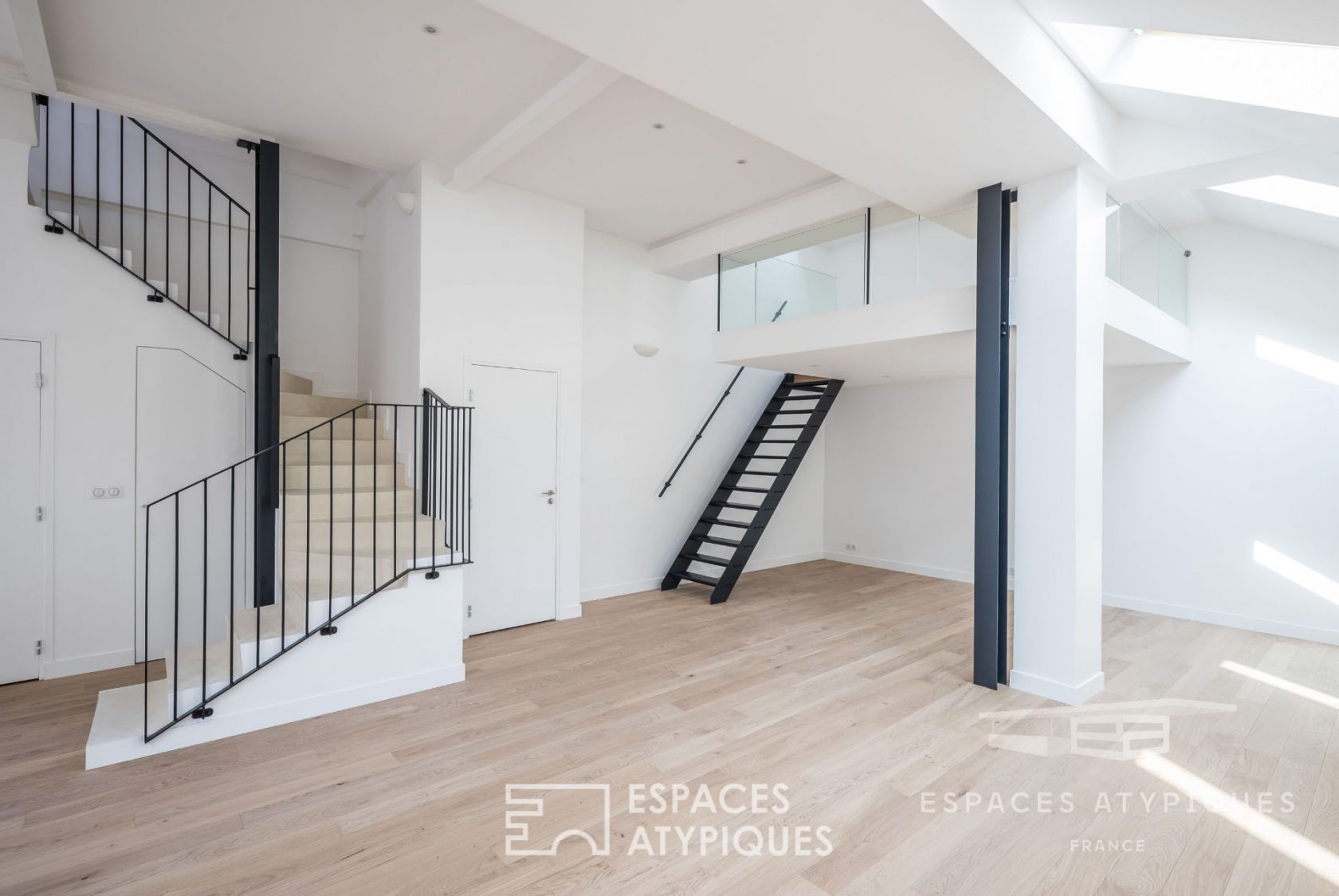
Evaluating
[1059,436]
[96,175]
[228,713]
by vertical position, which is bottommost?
[228,713]

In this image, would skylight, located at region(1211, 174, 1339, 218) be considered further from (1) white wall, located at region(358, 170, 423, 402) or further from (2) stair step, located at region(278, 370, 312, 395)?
(2) stair step, located at region(278, 370, 312, 395)

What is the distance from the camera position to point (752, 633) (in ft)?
16.0

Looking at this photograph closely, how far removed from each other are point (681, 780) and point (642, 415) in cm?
407

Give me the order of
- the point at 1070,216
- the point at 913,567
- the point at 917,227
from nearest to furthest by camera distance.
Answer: the point at 1070,216 → the point at 917,227 → the point at 913,567

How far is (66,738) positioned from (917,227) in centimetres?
561

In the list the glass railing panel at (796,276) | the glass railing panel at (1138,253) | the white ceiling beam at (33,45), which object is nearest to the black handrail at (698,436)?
the glass railing panel at (796,276)

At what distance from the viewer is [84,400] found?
157 inches

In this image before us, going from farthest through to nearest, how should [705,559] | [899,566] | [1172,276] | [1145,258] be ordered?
1. [899,566]
2. [705,559]
3. [1172,276]
4. [1145,258]

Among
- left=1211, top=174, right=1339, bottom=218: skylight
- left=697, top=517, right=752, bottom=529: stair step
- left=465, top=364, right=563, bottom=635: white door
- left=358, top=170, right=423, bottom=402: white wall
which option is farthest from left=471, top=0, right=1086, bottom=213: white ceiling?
left=697, top=517, right=752, bottom=529: stair step

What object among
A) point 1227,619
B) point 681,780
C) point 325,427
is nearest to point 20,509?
point 325,427

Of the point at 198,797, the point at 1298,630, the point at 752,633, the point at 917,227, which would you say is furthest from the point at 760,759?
the point at 1298,630

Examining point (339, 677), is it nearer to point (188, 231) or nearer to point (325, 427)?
point (325, 427)

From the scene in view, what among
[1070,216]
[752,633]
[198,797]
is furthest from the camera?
[752,633]

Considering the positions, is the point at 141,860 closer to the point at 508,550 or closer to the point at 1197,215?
the point at 508,550
